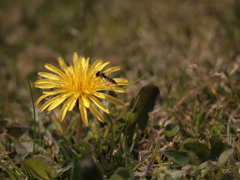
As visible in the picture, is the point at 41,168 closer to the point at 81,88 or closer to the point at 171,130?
the point at 81,88

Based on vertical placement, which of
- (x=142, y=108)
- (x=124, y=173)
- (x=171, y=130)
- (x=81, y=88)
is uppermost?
(x=81, y=88)

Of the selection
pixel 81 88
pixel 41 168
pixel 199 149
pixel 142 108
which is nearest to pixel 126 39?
pixel 142 108

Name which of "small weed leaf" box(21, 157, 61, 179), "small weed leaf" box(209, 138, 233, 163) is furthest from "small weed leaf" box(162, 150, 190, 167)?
"small weed leaf" box(21, 157, 61, 179)

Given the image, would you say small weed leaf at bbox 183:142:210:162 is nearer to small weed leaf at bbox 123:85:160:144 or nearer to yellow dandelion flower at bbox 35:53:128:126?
small weed leaf at bbox 123:85:160:144

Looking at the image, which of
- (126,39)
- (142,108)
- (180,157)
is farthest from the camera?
(126,39)

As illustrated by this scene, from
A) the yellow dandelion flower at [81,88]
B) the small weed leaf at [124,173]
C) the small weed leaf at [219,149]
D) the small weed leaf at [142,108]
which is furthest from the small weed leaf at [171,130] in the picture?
the small weed leaf at [124,173]

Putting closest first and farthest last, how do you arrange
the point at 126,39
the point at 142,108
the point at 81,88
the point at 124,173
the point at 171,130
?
the point at 124,173 < the point at 81,88 < the point at 171,130 < the point at 142,108 < the point at 126,39

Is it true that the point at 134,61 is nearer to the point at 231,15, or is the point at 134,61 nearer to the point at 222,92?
the point at 222,92
